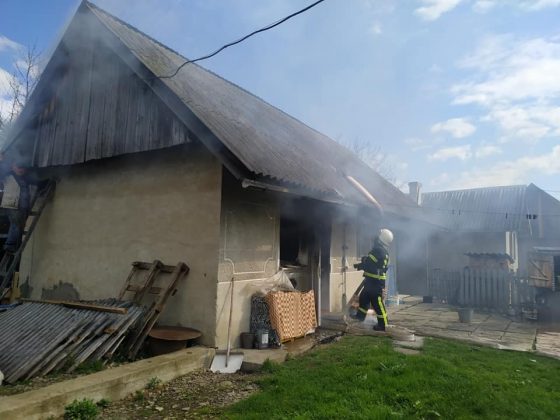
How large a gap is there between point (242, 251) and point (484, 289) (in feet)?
31.0

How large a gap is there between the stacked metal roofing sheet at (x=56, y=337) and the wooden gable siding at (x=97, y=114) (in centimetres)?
284

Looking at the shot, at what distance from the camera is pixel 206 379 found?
16.9 ft

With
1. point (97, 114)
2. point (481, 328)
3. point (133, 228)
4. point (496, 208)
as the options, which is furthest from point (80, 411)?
point (496, 208)

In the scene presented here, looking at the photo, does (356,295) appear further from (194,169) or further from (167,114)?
(167,114)

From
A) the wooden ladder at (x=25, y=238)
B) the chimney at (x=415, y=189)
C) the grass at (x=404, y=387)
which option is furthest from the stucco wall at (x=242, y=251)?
the chimney at (x=415, y=189)

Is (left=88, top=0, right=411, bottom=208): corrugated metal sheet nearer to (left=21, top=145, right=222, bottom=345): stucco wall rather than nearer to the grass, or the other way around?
(left=21, top=145, right=222, bottom=345): stucco wall

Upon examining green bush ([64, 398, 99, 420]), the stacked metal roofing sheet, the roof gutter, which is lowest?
green bush ([64, 398, 99, 420])

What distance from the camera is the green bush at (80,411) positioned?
12.3 ft

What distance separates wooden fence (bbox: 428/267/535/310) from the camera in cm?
1157

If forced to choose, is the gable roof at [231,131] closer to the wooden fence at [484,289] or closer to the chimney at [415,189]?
the wooden fence at [484,289]

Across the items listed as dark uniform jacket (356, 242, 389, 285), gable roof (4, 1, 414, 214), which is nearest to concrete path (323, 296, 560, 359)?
dark uniform jacket (356, 242, 389, 285)

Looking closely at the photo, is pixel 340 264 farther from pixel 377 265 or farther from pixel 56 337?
pixel 56 337

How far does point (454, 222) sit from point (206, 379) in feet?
67.7

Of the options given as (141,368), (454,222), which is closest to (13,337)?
(141,368)
